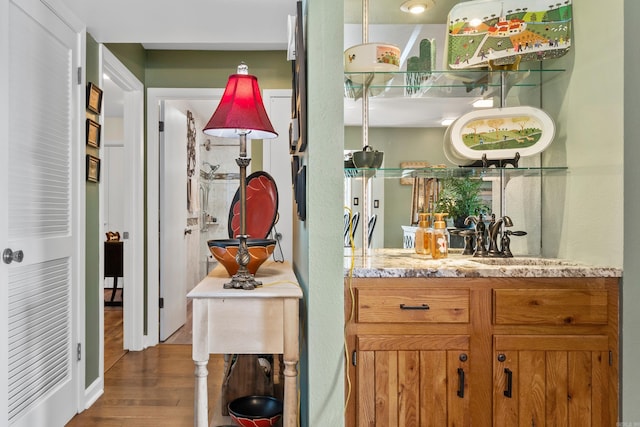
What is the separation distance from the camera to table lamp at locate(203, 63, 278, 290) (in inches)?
69.0

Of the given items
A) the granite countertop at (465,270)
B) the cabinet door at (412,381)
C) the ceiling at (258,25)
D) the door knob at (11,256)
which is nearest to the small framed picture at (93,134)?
the ceiling at (258,25)

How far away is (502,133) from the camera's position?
2170 millimetres

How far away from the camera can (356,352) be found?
1788 mm

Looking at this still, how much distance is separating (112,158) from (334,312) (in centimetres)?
597

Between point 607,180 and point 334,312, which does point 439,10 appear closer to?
point 607,180

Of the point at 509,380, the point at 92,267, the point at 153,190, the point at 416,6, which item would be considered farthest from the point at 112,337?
the point at 416,6

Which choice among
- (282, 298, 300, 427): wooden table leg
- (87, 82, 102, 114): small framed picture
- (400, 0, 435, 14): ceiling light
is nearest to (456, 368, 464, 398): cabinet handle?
(282, 298, 300, 427): wooden table leg

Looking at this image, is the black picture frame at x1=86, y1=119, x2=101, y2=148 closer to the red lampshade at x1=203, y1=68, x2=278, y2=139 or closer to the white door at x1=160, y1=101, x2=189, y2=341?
the white door at x1=160, y1=101, x2=189, y2=341

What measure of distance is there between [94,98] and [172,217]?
157cm

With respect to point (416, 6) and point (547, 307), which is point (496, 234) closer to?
point (547, 307)

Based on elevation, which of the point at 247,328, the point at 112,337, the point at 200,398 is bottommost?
the point at 112,337

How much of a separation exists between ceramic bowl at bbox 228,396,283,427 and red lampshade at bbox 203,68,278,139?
3.83 ft

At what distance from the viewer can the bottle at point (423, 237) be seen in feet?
7.09

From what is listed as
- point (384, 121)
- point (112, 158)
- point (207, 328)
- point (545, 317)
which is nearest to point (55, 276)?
point (207, 328)
